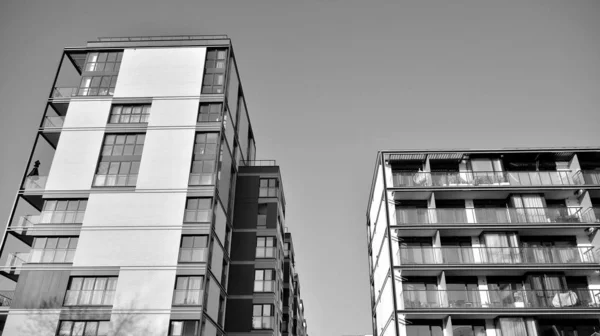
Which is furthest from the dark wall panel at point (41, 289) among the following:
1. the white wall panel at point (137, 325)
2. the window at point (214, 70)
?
the window at point (214, 70)

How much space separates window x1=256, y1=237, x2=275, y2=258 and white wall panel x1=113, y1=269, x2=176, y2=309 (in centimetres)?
1265

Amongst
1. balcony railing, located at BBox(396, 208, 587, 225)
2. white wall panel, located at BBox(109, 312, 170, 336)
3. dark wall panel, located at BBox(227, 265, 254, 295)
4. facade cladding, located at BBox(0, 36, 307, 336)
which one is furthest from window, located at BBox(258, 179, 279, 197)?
white wall panel, located at BBox(109, 312, 170, 336)

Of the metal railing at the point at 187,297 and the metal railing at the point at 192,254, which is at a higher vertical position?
the metal railing at the point at 192,254

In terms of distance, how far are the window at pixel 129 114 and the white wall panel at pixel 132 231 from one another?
7268 mm

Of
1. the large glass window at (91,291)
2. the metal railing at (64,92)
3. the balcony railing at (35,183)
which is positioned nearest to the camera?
the large glass window at (91,291)

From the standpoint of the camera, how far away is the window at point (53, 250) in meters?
38.0

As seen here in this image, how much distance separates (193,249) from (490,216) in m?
22.6

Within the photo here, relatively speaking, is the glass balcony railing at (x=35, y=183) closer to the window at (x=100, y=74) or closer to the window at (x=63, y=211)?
the window at (x=63, y=211)

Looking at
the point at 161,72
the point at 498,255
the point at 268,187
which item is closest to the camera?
the point at 498,255

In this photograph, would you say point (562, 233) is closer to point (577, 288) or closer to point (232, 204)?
point (577, 288)

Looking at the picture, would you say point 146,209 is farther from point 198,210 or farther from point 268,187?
point 268,187

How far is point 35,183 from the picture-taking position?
4147 centimetres

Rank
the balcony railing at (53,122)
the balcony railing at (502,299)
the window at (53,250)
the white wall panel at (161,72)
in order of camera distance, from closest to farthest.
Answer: the balcony railing at (502,299) < the window at (53,250) < the balcony railing at (53,122) < the white wall panel at (161,72)

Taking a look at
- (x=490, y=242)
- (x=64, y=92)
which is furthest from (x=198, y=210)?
(x=490, y=242)
